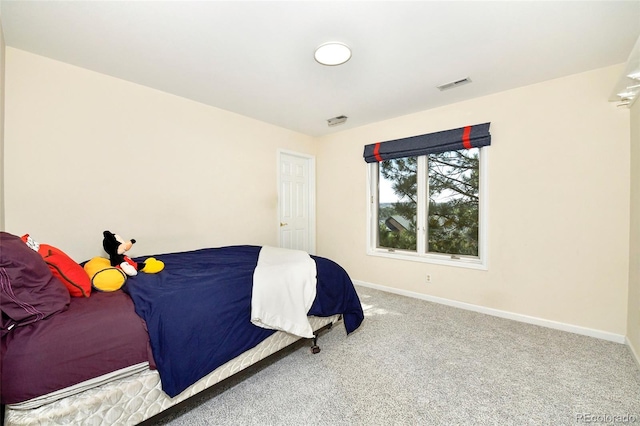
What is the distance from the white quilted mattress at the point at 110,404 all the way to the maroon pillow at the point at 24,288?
35cm

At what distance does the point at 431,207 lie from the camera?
3.63 metres

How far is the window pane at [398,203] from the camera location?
381cm

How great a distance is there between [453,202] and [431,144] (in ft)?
2.54

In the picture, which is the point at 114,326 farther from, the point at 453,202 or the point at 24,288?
the point at 453,202

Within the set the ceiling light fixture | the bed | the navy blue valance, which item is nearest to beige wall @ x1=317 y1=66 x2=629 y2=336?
the navy blue valance

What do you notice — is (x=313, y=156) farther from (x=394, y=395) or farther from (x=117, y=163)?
(x=394, y=395)

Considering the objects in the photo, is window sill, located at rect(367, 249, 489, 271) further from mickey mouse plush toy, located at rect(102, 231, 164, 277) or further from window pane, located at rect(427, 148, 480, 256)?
mickey mouse plush toy, located at rect(102, 231, 164, 277)

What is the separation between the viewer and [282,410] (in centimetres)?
163

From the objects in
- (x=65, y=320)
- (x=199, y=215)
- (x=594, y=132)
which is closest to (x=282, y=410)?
(x=65, y=320)

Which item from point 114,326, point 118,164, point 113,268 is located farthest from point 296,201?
point 114,326

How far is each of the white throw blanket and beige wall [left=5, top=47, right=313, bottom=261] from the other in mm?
1525

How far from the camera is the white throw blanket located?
188 centimetres

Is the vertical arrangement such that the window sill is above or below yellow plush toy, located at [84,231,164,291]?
below

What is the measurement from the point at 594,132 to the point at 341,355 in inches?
119
